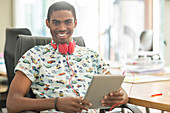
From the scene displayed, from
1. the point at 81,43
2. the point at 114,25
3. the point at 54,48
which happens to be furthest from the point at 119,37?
the point at 54,48

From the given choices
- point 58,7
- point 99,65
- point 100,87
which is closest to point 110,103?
point 100,87

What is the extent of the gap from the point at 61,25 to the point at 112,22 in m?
4.30

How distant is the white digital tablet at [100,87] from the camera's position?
3.70 ft

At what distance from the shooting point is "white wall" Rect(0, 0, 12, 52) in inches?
241

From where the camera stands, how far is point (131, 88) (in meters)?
1.59

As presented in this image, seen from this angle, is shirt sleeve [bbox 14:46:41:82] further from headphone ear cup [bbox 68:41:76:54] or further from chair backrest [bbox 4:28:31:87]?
chair backrest [bbox 4:28:31:87]

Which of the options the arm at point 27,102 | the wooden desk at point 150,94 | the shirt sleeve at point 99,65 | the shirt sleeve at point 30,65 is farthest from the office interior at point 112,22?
the arm at point 27,102

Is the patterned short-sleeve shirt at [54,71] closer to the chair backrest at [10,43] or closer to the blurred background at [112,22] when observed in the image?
the chair backrest at [10,43]

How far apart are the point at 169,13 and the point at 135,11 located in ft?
2.21

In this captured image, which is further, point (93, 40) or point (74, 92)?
point (93, 40)

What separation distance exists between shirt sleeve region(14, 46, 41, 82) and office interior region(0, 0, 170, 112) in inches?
139

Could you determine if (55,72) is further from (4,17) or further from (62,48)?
(4,17)

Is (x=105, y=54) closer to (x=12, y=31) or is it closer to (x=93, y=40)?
(x=93, y=40)

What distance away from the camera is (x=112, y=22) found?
5.58 metres
